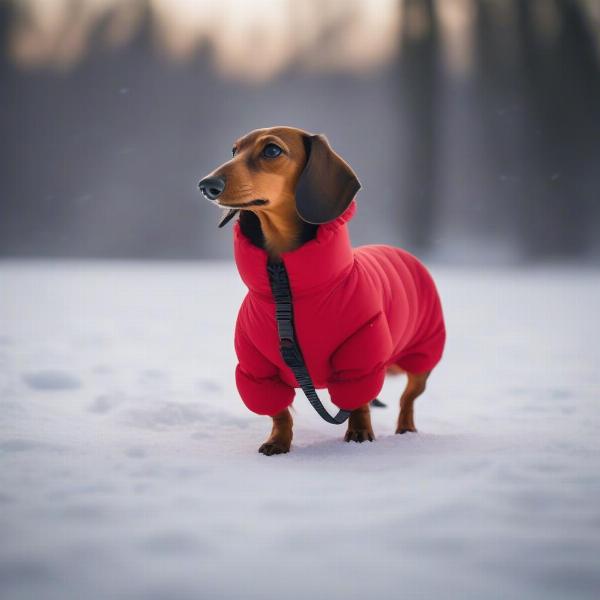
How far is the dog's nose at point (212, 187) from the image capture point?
157 cm

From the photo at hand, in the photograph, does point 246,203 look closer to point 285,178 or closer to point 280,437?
point 285,178

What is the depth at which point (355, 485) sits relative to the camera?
1.37 meters

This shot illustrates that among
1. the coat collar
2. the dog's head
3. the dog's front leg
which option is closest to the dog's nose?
the dog's head

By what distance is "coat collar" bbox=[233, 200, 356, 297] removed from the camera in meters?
1.63

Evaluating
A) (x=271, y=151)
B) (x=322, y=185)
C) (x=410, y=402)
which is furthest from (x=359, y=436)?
(x=271, y=151)

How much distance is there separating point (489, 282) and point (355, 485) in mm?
6720

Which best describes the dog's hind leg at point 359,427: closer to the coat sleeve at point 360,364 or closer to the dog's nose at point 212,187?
the coat sleeve at point 360,364

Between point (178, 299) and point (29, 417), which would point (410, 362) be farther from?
point (178, 299)

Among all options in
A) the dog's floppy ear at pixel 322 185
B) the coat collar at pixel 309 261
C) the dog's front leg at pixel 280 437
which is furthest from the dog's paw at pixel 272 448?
the dog's floppy ear at pixel 322 185

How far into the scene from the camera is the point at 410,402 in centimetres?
209

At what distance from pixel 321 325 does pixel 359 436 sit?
0.36 metres

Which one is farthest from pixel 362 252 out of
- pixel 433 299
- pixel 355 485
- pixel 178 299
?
pixel 178 299

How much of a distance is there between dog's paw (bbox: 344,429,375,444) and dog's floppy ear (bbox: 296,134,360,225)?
0.59m

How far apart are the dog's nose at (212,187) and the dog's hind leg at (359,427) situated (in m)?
0.71
